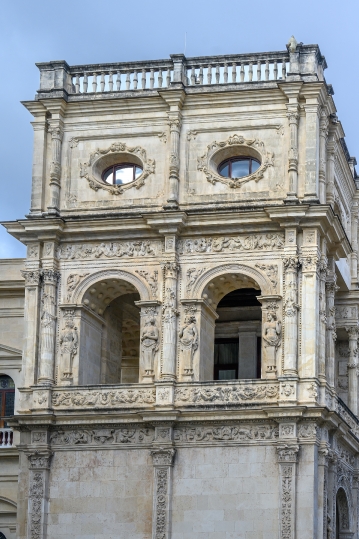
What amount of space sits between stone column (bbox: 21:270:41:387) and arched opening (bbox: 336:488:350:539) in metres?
9.45

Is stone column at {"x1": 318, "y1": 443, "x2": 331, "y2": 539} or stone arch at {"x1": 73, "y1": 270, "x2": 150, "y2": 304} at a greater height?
stone arch at {"x1": 73, "y1": 270, "x2": 150, "y2": 304}

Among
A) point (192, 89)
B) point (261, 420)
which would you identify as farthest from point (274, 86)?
point (261, 420)

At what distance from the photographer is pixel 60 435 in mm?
40531

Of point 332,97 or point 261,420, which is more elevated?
point 332,97

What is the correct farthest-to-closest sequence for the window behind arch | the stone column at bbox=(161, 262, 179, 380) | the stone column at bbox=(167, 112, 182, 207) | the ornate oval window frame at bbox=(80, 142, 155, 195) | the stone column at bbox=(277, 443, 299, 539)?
the window behind arch → the ornate oval window frame at bbox=(80, 142, 155, 195) → the stone column at bbox=(167, 112, 182, 207) → the stone column at bbox=(161, 262, 179, 380) → the stone column at bbox=(277, 443, 299, 539)

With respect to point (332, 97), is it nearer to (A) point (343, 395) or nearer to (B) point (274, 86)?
(B) point (274, 86)

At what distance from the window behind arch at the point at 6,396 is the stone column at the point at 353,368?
33.5ft

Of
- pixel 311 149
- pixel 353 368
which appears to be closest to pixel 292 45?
pixel 311 149

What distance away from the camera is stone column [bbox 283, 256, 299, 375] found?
39312 millimetres

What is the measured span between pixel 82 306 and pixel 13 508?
6.40 meters

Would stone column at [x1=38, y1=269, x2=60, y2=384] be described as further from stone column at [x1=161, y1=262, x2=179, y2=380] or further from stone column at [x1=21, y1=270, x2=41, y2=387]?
stone column at [x1=161, y1=262, x2=179, y2=380]

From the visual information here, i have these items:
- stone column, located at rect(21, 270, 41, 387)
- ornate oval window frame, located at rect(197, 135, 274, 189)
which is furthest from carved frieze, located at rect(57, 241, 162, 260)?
ornate oval window frame, located at rect(197, 135, 274, 189)

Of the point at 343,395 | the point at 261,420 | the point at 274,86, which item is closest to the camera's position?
the point at 261,420

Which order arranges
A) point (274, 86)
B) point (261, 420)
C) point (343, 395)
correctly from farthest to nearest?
point (343, 395) < point (274, 86) < point (261, 420)
